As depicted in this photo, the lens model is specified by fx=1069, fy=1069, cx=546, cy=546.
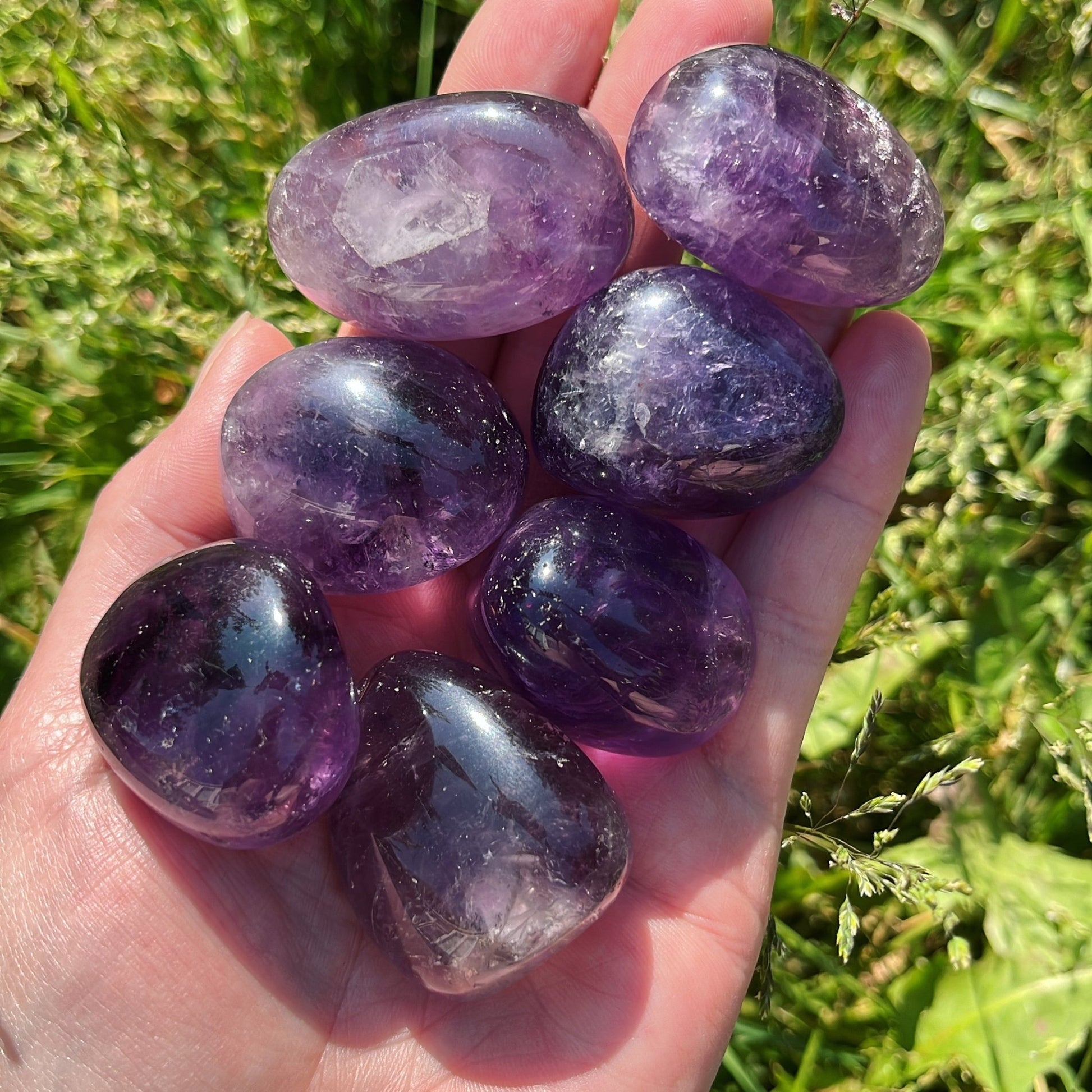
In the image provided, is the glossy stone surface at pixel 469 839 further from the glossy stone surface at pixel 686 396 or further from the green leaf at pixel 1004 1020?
the green leaf at pixel 1004 1020

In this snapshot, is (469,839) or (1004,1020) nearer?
(469,839)

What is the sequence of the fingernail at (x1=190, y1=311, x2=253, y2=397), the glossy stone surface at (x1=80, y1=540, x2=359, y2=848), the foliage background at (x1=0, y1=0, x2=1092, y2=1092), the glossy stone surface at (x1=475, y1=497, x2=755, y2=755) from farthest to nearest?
the foliage background at (x1=0, y1=0, x2=1092, y2=1092) → the fingernail at (x1=190, y1=311, x2=253, y2=397) → the glossy stone surface at (x1=475, y1=497, x2=755, y2=755) → the glossy stone surface at (x1=80, y1=540, x2=359, y2=848)

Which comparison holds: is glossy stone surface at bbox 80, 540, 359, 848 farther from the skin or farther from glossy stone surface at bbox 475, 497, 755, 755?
glossy stone surface at bbox 475, 497, 755, 755

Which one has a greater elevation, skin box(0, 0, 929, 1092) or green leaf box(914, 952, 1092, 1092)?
skin box(0, 0, 929, 1092)

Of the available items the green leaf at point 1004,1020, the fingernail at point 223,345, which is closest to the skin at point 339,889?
the fingernail at point 223,345

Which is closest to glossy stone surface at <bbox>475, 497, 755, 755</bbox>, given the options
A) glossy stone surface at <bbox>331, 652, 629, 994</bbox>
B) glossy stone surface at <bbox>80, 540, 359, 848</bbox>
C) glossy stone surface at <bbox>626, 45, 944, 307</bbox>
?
glossy stone surface at <bbox>331, 652, 629, 994</bbox>

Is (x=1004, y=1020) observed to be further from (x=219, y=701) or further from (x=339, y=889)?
(x=219, y=701)

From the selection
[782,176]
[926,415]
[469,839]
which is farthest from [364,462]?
[926,415]

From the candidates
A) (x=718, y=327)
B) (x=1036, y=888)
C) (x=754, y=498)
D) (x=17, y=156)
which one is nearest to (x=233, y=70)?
(x=17, y=156)
